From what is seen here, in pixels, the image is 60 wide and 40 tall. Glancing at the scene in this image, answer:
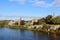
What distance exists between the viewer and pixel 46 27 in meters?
56.9

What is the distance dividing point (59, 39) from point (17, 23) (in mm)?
46101

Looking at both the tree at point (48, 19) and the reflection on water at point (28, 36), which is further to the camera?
the tree at point (48, 19)

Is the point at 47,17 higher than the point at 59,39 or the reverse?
higher

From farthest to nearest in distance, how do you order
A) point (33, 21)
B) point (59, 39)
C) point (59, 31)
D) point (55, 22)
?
point (33, 21), point (55, 22), point (59, 31), point (59, 39)

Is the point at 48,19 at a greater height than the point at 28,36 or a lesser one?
greater

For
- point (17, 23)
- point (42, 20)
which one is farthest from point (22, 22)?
point (42, 20)

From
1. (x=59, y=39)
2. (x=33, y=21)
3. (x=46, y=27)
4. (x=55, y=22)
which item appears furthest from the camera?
(x=33, y=21)

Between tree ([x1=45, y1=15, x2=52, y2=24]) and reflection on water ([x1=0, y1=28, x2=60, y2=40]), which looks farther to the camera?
tree ([x1=45, y1=15, x2=52, y2=24])

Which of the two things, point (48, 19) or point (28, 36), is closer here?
point (28, 36)

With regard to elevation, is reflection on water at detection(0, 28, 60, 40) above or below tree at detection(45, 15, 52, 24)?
below

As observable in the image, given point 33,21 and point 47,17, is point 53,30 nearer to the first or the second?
point 47,17

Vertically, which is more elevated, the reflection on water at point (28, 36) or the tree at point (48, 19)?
the tree at point (48, 19)

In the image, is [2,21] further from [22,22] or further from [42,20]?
[42,20]

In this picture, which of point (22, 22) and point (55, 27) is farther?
point (22, 22)
